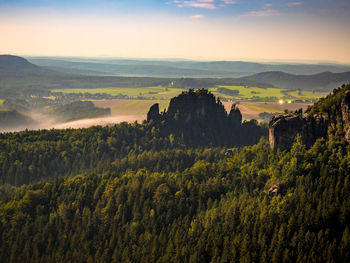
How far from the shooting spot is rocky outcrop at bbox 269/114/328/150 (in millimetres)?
144125

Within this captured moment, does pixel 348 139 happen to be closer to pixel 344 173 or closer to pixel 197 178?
pixel 344 173

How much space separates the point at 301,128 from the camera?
144125 mm

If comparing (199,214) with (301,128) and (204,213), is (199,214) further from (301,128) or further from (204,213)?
(301,128)

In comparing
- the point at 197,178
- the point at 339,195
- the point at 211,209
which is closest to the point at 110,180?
the point at 197,178

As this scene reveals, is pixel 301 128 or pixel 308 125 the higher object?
pixel 308 125

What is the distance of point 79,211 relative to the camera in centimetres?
14412

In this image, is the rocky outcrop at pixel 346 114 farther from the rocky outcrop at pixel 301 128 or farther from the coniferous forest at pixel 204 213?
the rocky outcrop at pixel 301 128

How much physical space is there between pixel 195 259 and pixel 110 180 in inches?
2575

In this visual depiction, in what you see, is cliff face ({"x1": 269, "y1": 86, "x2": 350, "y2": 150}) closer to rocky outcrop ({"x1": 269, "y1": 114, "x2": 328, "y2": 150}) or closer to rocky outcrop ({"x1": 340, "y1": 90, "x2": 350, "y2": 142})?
rocky outcrop ({"x1": 269, "y1": 114, "x2": 328, "y2": 150})

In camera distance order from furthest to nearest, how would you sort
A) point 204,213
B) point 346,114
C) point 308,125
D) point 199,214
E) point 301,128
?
point 308,125 < point 301,128 < point 346,114 < point 204,213 < point 199,214

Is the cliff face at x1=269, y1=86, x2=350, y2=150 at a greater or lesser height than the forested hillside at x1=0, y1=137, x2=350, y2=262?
greater

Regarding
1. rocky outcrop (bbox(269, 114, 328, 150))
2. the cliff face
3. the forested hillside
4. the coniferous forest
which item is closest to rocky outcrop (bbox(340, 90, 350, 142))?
the cliff face

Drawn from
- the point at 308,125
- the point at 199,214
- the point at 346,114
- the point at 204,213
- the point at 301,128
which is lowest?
the point at 204,213

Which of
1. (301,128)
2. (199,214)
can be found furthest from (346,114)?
(199,214)
